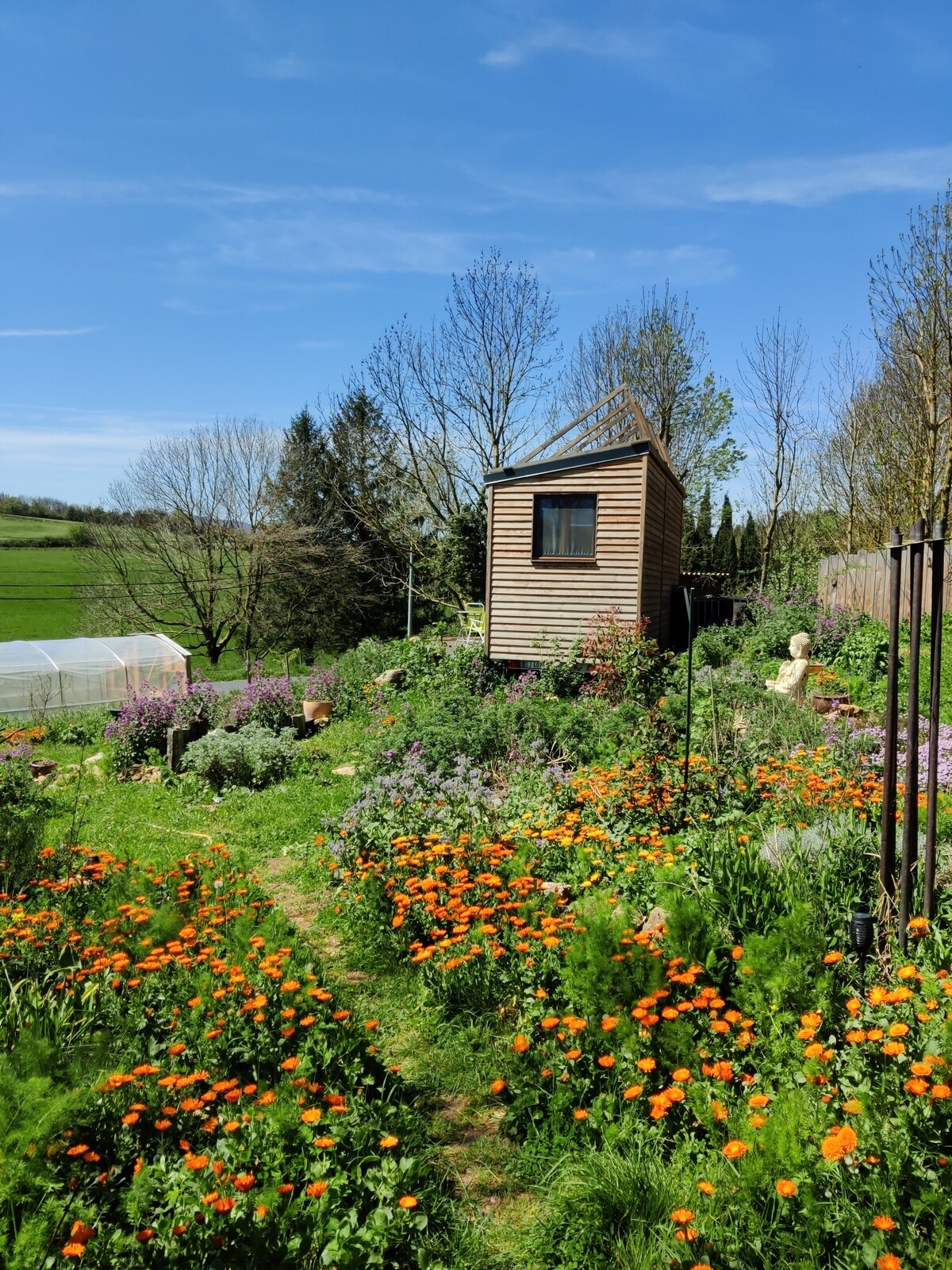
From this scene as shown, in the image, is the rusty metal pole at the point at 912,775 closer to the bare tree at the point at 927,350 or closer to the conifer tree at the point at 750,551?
the bare tree at the point at 927,350

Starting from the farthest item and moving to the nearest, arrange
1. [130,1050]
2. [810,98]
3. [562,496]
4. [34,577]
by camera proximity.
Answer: [34,577] < [562,496] < [810,98] < [130,1050]

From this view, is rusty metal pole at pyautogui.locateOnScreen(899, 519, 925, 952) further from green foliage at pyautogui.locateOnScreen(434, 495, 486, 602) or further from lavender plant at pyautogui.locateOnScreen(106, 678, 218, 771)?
green foliage at pyautogui.locateOnScreen(434, 495, 486, 602)

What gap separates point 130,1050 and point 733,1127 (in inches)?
83.0

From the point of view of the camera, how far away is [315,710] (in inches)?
494

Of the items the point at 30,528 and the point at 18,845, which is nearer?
the point at 18,845

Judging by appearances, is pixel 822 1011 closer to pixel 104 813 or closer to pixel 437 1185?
pixel 437 1185

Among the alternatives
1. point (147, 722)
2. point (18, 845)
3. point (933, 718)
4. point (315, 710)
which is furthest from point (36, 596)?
point (933, 718)

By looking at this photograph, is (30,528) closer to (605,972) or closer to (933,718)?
(605,972)

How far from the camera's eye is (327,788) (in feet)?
28.2

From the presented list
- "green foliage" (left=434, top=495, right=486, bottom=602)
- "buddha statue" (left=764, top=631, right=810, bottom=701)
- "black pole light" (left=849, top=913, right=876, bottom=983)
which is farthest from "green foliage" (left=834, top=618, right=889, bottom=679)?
"green foliage" (left=434, top=495, right=486, bottom=602)

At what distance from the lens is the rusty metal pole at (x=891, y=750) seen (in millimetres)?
3324

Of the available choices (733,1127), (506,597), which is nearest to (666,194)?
(506,597)

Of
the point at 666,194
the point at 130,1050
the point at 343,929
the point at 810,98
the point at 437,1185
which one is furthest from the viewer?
the point at 666,194

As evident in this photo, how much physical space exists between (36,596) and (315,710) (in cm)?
2852
